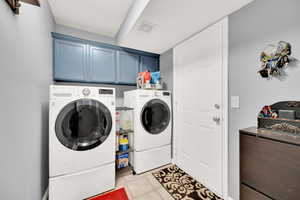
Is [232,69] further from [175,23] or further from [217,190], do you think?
[217,190]

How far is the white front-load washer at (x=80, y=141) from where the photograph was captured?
1.28 meters

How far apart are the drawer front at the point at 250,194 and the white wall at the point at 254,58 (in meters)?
0.38

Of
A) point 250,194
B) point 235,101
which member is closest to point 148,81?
point 235,101

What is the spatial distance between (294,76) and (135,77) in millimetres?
2070

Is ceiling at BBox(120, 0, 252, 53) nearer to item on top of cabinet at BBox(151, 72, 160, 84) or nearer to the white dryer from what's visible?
item on top of cabinet at BBox(151, 72, 160, 84)

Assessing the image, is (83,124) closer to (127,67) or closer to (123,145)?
(123,145)

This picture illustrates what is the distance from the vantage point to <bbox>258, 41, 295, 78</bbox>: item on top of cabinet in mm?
932

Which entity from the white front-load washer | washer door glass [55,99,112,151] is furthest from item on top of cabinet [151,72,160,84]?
washer door glass [55,99,112,151]

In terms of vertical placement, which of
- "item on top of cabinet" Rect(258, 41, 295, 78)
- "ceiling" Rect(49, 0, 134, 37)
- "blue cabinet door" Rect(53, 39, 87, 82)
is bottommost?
"item on top of cabinet" Rect(258, 41, 295, 78)

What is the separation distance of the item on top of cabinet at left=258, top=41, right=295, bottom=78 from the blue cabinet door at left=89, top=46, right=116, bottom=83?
6.81ft

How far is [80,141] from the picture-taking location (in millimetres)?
1396

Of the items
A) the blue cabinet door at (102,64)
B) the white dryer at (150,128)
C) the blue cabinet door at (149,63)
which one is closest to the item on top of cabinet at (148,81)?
the white dryer at (150,128)

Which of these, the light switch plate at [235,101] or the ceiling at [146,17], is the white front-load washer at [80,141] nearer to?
the ceiling at [146,17]

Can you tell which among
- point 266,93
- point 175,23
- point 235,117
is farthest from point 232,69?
point 175,23
